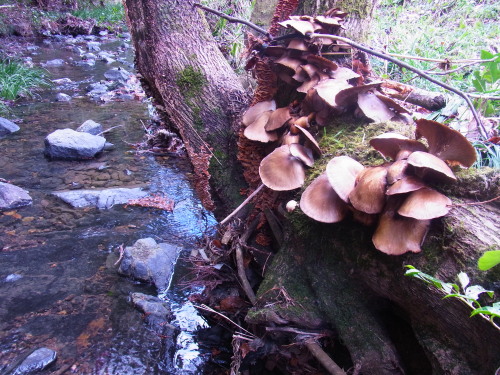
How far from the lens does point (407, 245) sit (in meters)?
1.19

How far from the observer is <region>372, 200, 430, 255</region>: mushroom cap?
1194mm

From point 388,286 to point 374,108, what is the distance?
2.78ft

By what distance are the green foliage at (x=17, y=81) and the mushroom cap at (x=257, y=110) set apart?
701 centimetres

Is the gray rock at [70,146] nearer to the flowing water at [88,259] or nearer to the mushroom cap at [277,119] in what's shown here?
the flowing water at [88,259]

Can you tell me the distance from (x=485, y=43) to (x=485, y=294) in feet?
18.5

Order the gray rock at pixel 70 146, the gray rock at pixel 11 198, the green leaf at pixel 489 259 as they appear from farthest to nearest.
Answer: the gray rock at pixel 70 146
the gray rock at pixel 11 198
the green leaf at pixel 489 259

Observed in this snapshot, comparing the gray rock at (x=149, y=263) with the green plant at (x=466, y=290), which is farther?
the gray rock at (x=149, y=263)

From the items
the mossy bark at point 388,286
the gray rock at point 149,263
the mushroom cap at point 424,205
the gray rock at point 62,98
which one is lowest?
the gray rock at point 62,98

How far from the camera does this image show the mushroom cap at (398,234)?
47.0 inches

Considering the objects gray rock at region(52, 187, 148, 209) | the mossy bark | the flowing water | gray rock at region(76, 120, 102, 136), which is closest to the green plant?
the mossy bark

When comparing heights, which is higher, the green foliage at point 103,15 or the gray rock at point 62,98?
the gray rock at point 62,98

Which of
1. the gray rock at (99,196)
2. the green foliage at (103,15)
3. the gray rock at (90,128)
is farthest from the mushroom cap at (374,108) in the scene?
the green foliage at (103,15)

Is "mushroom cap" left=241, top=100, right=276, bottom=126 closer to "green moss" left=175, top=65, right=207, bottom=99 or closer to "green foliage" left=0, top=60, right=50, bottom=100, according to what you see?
"green moss" left=175, top=65, right=207, bottom=99

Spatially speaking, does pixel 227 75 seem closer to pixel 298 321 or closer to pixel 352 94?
pixel 352 94
